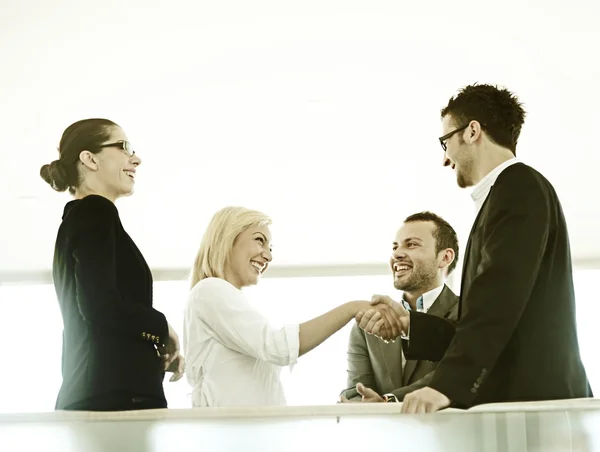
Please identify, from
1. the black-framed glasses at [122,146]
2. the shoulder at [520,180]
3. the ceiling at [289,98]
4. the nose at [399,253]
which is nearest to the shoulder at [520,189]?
the shoulder at [520,180]

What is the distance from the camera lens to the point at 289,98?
6.40 m

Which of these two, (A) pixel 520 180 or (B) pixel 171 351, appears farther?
(B) pixel 171 351

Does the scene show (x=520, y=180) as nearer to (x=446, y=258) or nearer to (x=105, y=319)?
(x=105, y=319)

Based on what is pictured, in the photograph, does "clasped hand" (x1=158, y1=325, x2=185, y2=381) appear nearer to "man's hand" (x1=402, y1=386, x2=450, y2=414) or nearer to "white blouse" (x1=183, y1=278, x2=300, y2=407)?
"white blouse" (x1=183, y1=278, x2=300, y2=407)

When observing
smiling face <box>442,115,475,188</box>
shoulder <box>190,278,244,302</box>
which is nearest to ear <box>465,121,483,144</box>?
smiling face <box>442,115,475,188</box>

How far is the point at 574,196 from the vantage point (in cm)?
845

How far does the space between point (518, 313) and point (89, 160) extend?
4.43ft

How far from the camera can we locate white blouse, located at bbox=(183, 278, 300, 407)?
2.55 meters

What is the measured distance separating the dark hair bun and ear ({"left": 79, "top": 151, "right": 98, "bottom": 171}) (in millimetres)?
62

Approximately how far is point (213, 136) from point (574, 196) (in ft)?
12.3

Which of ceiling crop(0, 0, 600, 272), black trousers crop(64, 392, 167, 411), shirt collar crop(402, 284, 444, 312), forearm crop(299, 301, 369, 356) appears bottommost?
black trousers crop(64, 392, 167, 411)

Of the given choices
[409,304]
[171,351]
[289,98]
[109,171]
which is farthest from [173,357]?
[289,98]

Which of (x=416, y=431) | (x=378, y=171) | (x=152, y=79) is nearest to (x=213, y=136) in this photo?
(x=152, y=79)

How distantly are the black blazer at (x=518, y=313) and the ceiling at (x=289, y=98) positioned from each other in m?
3.28
